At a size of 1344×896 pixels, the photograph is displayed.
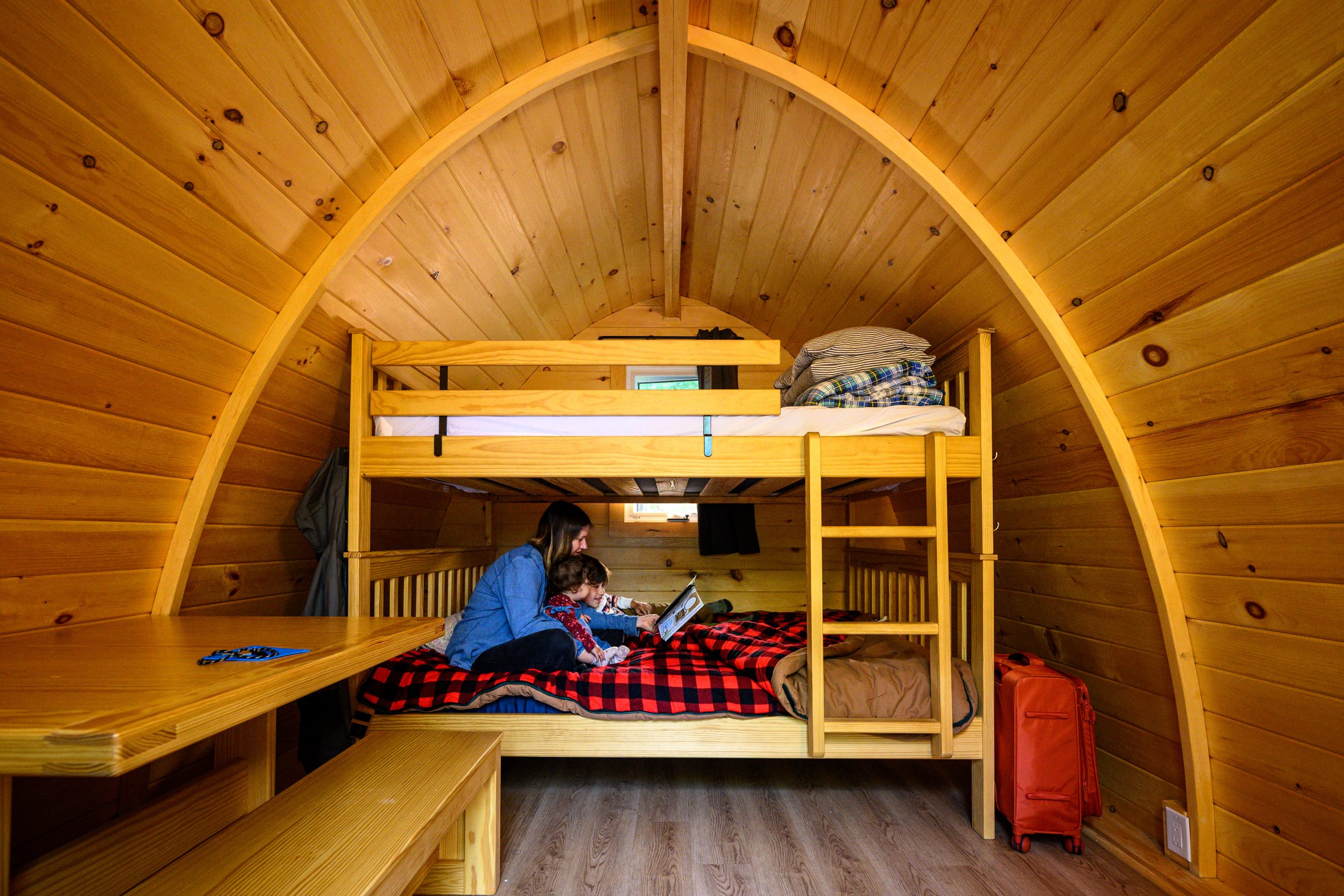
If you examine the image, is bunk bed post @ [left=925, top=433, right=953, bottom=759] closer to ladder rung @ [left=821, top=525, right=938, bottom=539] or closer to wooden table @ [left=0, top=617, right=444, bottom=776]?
ladder rung @ [left=821, top=525, right=938, bottom=539]

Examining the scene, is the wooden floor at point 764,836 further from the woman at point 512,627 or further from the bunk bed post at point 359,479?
the bunk bed post at point 359,479

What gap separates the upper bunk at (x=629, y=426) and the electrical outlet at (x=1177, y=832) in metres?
1.04

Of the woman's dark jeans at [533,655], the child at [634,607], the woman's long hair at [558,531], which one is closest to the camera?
the woman's dark jeans at [533,655]

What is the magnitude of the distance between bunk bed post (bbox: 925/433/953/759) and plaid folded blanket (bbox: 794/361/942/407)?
226 millimetres

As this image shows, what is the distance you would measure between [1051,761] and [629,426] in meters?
1.58

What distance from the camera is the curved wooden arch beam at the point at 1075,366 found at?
1873mm

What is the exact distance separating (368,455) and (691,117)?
1625 mm

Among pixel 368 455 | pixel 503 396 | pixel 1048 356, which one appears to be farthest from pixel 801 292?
pixel 368 455

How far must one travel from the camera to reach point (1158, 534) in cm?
189

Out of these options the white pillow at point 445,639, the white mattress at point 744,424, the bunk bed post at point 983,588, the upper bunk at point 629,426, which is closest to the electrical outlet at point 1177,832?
the bunk bed post at point 983,588

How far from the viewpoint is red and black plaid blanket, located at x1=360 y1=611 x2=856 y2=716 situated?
221 cm

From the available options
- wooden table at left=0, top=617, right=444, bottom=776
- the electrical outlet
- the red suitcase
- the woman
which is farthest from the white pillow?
the electrical outlet

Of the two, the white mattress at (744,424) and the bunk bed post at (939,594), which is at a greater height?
the white mattress at (744,424)

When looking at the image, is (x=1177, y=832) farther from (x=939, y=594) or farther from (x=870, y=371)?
(x=870, y=371)
